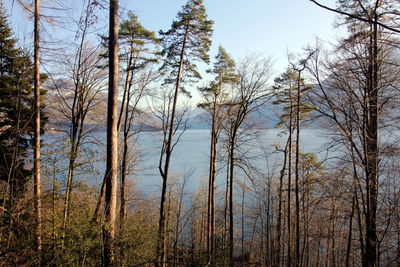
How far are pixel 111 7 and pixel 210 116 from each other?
887 cm

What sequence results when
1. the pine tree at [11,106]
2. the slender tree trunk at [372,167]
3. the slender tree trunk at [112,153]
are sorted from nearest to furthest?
the slender tree trunk at [112,153] < the pine tree at [11,106] < the slender tree trunk at [372,167]

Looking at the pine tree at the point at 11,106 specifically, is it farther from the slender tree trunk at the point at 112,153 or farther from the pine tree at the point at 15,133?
the slender tree trunk at the point at 112,153

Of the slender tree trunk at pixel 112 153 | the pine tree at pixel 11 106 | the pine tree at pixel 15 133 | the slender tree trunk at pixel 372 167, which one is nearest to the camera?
the pine tree at pixel 15 133

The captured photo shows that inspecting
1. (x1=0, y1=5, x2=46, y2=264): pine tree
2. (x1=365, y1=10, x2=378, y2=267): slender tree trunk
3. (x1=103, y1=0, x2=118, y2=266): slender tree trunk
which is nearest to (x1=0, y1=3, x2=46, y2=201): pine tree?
(x1=0, y1=5, x2=46, y2=264): pine tree

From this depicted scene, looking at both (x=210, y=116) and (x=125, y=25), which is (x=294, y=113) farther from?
(x=125, y=25)

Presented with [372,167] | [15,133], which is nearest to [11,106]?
[15,133]

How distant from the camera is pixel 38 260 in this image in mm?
4031

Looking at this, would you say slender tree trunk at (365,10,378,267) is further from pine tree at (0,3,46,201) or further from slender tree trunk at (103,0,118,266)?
pine tree at (0,3,46,201)

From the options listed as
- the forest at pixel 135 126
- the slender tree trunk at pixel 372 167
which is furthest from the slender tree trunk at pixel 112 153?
the slender tree trunk at pixel 372 167

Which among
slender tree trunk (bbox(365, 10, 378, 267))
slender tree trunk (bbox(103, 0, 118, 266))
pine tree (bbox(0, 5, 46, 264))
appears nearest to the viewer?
pine tree (bbox(0, 5, 46, 264))

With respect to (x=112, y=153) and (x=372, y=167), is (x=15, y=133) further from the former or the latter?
(x=372, y=167)

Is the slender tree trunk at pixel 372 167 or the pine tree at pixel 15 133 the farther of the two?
the slender tree trunk at pixel 372 167

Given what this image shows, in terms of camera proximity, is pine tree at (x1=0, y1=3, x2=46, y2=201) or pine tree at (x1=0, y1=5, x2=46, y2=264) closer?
pine tree at (x1=0, y1=5, x2=46, y2=264)

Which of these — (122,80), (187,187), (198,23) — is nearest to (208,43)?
(198,23)
